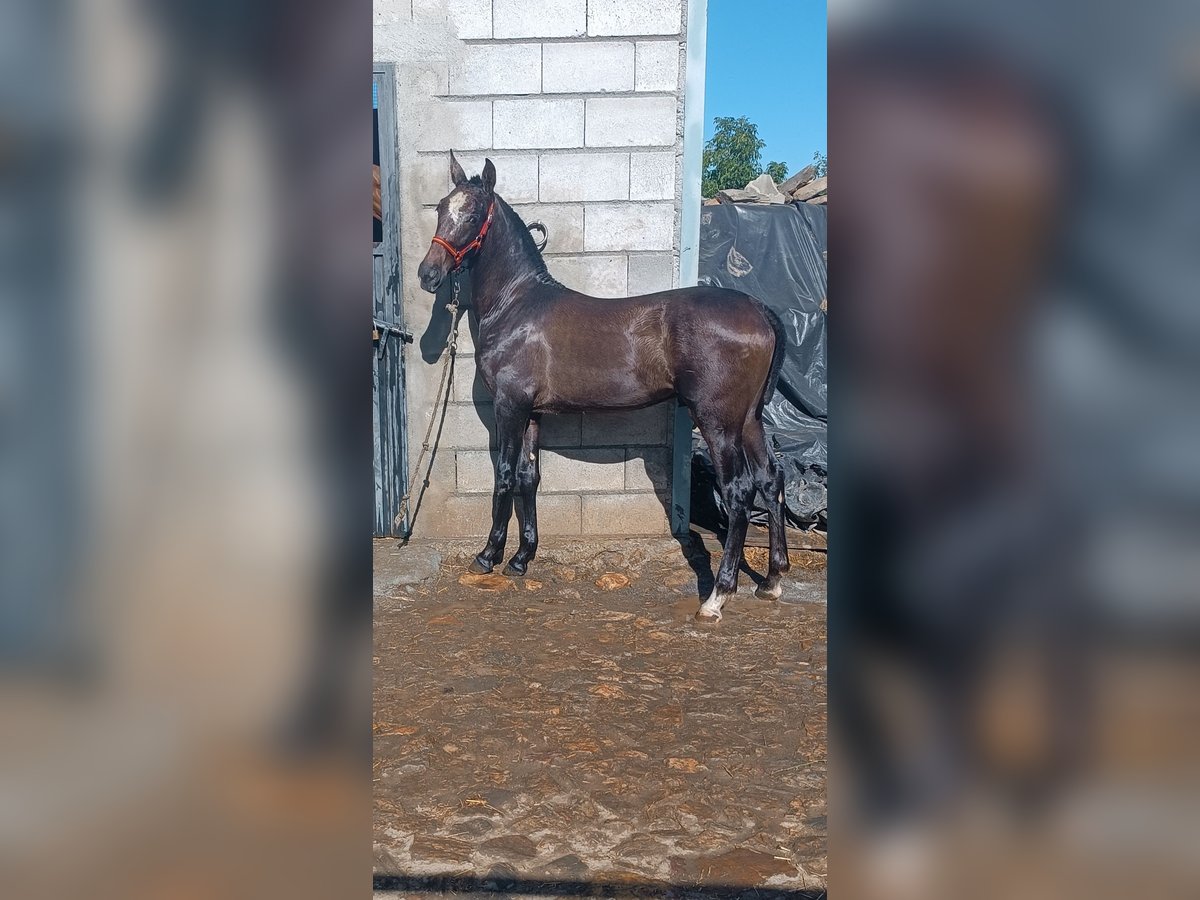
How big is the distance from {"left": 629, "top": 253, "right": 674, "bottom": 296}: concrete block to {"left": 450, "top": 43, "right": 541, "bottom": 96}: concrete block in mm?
1187

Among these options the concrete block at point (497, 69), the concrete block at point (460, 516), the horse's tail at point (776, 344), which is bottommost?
the concrete block at point (460, 516)

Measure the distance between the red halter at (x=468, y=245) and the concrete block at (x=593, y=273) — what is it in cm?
52

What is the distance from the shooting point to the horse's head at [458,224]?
510 cm

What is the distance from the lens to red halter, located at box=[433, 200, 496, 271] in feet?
16.8

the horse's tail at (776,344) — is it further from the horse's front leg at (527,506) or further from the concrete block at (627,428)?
the horse's front leg at (527,506)

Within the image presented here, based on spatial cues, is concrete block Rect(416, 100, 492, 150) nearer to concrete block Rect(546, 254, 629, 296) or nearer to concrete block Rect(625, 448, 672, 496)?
concrete block Rect(546, 254, 629, 296)

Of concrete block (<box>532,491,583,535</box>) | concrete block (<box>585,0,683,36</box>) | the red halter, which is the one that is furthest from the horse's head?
concrete block (<box>532,491,583,535</box>)

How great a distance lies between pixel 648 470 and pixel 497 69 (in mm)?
2593

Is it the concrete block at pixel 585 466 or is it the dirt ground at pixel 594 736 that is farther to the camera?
the concrete block at pixel 585 466

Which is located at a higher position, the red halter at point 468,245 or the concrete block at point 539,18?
the concrete block at point 539,18

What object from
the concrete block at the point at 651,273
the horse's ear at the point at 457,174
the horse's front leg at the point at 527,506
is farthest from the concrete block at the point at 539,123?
the horse's front leg at the point at 527,506
